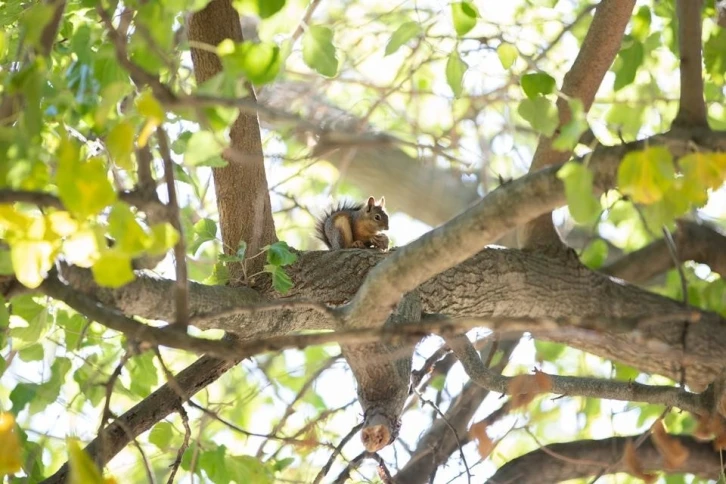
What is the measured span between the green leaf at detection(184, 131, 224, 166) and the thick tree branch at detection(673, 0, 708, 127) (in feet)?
4.00

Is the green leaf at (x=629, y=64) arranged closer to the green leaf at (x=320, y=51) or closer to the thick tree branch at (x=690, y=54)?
the thick tree branch at (x=690, y=54)

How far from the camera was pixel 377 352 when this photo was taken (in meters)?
2.83

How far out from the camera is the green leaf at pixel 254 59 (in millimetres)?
1745

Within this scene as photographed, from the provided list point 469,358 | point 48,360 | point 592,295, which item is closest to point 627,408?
point 592,295

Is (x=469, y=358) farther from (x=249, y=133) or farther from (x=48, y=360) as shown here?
(x=48, y=360)

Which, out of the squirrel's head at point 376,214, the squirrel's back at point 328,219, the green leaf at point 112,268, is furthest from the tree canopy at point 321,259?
the squirrel's head at point 376,214

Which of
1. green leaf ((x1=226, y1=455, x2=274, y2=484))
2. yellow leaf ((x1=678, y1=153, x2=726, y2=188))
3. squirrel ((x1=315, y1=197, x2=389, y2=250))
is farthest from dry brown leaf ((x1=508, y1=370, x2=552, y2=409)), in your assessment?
squirrel ((x1=315, y1=197, x2=389, y2=250))

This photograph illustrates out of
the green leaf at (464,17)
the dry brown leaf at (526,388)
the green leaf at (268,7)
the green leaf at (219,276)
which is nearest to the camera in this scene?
the green leaf at (268,7)

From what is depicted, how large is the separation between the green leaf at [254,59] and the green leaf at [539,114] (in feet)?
1.79

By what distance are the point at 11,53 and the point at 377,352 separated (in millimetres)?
1481

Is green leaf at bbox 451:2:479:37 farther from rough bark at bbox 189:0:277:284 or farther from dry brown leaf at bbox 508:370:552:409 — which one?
→ dry brown leaf at bbox 508:370:552:409

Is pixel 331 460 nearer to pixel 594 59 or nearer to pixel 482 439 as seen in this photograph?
pixel 482 439

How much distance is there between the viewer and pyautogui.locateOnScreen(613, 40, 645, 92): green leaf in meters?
3.25

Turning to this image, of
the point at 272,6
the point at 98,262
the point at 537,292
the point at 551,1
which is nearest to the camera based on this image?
the point at 98,262
